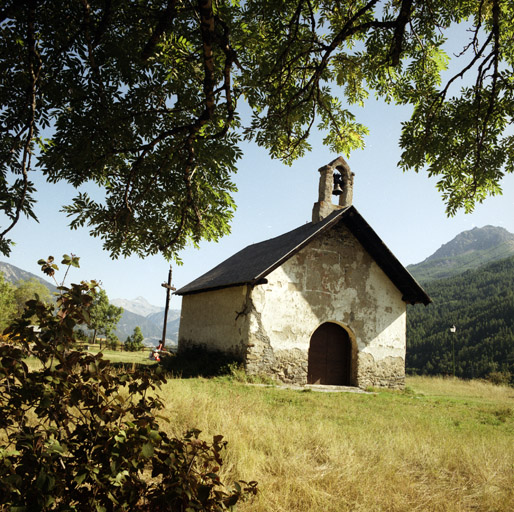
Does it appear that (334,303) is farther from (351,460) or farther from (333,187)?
(351,460)

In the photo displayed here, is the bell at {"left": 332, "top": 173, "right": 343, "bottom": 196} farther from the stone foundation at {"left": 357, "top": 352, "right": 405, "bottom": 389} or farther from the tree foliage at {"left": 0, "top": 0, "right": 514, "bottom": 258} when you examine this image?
the tree foliage at {"left": 0, "top": 0, "right": 514, "bottom": 258}

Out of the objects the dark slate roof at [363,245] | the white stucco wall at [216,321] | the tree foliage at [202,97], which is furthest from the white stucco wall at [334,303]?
the tree foliage at [202,97]

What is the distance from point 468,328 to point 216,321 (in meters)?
72.2

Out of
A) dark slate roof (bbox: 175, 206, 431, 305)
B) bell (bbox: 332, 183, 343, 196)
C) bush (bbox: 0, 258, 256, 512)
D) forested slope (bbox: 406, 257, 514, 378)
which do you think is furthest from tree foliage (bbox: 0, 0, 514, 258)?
forested slope (bbox: 406, 257, 514, 378)

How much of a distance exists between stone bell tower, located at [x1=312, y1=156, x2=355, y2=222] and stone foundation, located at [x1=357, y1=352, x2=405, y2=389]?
5841 millimetres

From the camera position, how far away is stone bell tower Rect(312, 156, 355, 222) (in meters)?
15.8

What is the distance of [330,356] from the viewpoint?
15.1 m

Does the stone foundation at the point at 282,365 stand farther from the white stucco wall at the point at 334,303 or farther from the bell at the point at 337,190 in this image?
the bell at the point at 337,190

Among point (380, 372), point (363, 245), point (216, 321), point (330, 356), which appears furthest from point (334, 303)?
point (216, 321)

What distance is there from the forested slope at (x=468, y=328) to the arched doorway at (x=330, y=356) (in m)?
37.9

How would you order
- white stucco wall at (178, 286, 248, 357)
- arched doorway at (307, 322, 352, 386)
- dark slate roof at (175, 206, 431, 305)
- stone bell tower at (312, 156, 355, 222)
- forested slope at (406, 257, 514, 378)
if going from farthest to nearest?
forested slope at (406, 257, 514, 378), stone bell tower at (312, 156, 355, 222), arched doorway at (307, 322, 352, 386), white stucco wall at (178, 286, 248, 357), dark slate roof at (175, 206, 431, 305)

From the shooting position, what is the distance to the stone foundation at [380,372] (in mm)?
14938

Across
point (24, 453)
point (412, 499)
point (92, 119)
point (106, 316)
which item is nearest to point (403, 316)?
point (412, 499)

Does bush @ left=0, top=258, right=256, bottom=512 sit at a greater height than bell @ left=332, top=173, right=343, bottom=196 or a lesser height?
lesser
